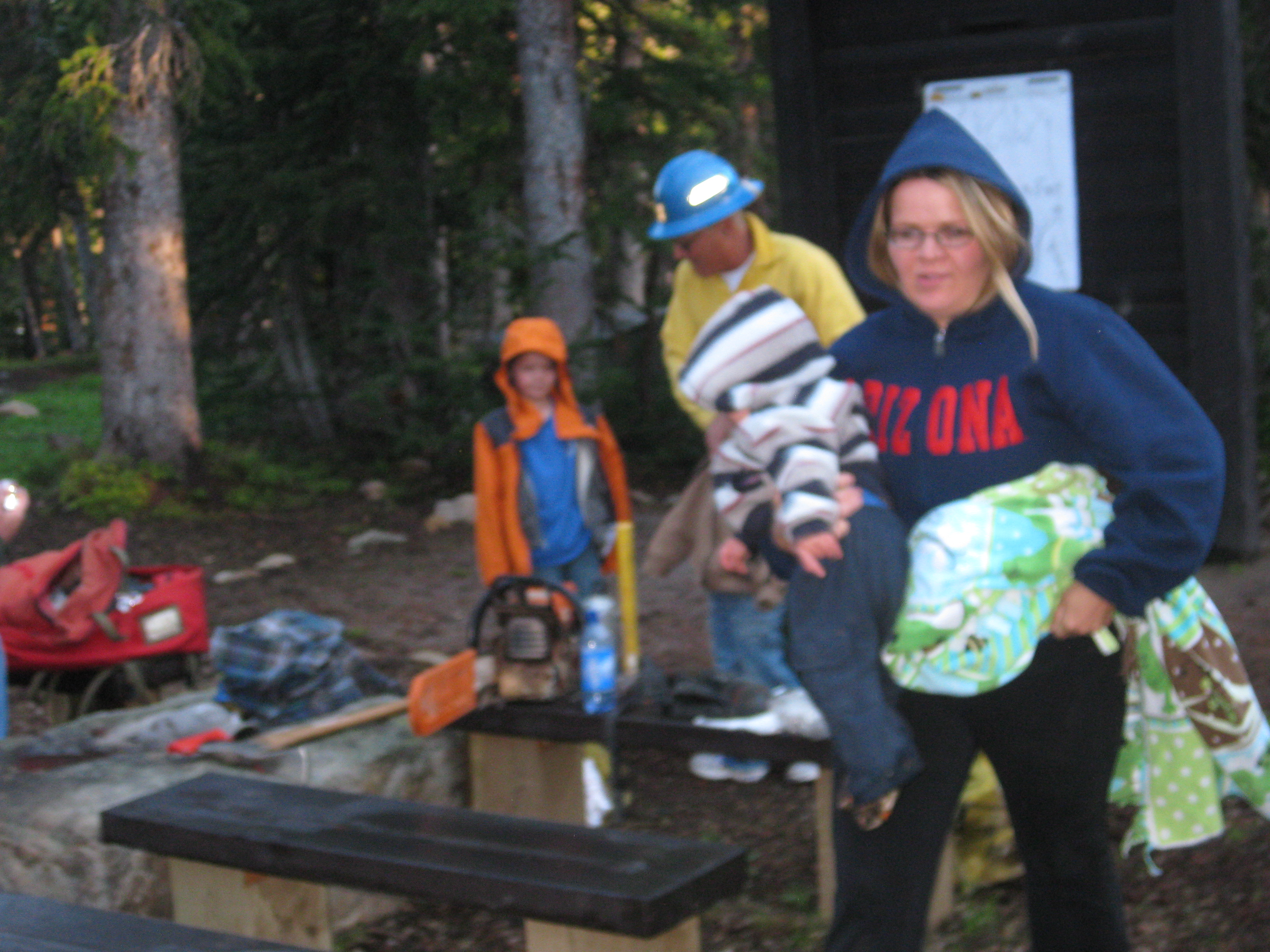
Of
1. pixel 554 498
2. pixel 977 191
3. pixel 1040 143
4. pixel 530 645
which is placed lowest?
A: pixel 530 645

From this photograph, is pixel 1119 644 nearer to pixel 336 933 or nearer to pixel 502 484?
pixel 336 933

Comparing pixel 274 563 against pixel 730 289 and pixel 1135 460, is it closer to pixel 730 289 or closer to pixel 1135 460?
pixel 730 289

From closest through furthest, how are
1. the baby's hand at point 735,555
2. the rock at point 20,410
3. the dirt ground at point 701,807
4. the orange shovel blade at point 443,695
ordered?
the baby's hand at point 735,555 < the dirt ground at point 701,807 < the orange shovel blade at point 443,695 < the rock at point 20,410

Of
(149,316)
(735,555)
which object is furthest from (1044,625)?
(149,316)

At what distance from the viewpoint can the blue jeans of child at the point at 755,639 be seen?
5.08 meters

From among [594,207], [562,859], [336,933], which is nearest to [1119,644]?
[562,859]

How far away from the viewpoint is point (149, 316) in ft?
36.8

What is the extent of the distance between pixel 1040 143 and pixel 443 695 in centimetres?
387

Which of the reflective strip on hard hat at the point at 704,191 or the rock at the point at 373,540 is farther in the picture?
the rock at the point at 373,540

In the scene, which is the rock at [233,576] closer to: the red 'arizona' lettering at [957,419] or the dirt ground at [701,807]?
the dirt ground at [701,807]

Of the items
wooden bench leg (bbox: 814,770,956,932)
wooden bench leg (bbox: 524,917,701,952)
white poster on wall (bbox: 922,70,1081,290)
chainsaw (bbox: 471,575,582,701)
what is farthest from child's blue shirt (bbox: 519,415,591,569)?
wooden bench leg (bbox: 524,917,701,952)

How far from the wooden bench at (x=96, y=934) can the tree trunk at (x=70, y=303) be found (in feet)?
38.5

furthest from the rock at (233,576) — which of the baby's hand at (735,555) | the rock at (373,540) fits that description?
the baby's hand at (735,555)

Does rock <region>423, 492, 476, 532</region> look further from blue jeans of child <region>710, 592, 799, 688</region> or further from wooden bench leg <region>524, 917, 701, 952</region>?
wooden bench leg <region>524, 917, 701, 952</region>
